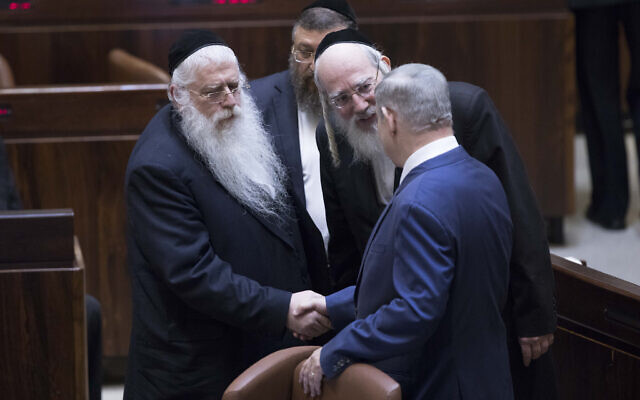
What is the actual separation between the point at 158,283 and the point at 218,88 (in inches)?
22.3

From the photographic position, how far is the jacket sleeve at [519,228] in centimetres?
234

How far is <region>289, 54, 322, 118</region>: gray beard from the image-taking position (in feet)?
9.67

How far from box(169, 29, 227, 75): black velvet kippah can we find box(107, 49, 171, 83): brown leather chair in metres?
1.56

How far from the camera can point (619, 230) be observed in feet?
16.2

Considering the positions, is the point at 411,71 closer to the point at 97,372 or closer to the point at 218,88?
the point at 218,88

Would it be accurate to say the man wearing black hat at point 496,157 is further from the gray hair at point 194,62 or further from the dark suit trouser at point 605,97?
the dark suit trouser at point 605,97

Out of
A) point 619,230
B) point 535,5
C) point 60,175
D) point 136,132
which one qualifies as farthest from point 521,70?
point 60,175

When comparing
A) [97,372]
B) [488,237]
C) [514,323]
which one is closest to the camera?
[488,237]

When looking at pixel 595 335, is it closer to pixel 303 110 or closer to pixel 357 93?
pixel 357 93

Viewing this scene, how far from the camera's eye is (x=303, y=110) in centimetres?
298

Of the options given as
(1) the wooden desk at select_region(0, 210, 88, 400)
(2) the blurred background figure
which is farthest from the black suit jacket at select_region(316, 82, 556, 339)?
(2) the blurred background figure

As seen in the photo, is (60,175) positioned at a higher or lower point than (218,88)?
lower

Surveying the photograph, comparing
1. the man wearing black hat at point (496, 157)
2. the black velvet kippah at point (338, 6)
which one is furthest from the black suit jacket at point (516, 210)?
the black velvet kippah at point (338, 6)

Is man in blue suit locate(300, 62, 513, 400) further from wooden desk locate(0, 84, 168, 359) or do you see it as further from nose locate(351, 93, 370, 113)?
wooden desk locate(0, 84, 168, 359)
